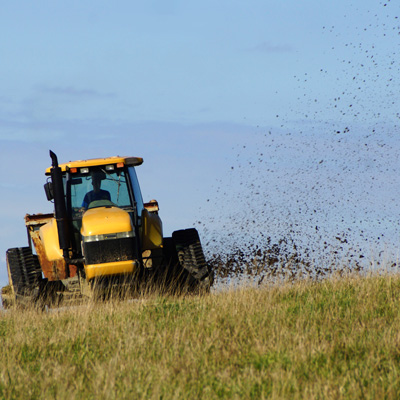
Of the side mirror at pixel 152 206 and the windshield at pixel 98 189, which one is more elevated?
the windshield at pixel 98 189

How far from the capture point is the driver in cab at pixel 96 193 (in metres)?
11.1

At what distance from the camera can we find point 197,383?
5.63 metres

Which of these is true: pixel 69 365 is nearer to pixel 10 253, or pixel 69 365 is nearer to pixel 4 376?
pixel 4 376

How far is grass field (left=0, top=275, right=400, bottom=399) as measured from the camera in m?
5.50

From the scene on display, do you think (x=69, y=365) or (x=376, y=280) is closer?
(x=69, y=365)

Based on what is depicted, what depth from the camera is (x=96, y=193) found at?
11.2 meters

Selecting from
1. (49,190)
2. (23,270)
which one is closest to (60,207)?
(49,190)

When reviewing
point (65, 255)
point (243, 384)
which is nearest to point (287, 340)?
point (243, 384)

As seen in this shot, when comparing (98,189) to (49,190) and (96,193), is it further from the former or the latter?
(49,190)

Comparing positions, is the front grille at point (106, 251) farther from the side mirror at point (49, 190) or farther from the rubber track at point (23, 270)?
the rubber track at point (23, 270)

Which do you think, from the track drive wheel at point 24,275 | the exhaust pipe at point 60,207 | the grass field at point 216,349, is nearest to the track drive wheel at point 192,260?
the grass field at point 216,349

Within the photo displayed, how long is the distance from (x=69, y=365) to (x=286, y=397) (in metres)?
2.43

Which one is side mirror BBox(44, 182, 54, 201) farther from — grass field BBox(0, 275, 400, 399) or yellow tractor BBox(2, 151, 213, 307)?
grass field BBox(0, 275, 400, 399)

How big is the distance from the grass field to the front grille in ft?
2.55
